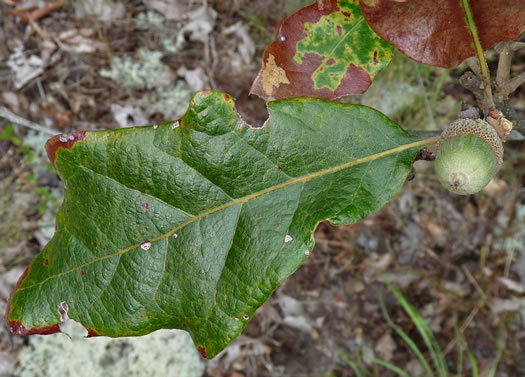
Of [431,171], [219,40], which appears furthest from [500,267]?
A: [219,40]

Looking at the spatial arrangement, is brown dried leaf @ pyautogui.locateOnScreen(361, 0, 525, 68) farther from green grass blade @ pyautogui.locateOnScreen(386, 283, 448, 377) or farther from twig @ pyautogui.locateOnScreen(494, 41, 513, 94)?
green grass blade @ pyautogui.locateOnScreen(386, 283, 448, 377)

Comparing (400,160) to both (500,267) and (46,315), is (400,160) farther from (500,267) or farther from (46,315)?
(500,267)

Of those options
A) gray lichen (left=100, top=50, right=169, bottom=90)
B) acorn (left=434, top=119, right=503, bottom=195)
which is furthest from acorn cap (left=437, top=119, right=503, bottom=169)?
gray lichen (left=100, top=50, right=169, bottom=90)

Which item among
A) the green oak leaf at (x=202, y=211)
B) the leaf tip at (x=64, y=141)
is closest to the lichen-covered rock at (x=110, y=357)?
the green oak leaf at (x=202, y=211)

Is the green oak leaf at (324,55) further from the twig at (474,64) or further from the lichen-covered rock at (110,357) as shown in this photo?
the lichen-covered rock at (110,357)

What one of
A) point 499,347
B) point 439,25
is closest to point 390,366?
→ point 499,347

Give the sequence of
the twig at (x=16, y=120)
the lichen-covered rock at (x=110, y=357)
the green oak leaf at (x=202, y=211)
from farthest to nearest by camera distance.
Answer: the lichen-covered rock at (x=110, y=357) < the twig at (x=16, y=120) < the green oak leaf at (x=202, y=211)

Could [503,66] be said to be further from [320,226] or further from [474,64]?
[320,226]
